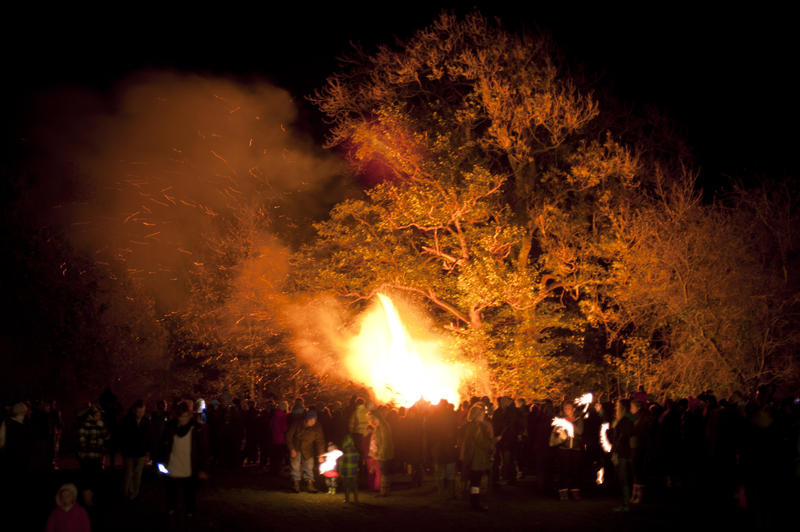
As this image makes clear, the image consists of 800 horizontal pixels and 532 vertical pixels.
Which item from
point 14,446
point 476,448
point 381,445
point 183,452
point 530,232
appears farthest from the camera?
point 530,232

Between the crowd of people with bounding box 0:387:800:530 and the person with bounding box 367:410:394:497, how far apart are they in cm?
3

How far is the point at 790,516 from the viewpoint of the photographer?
10148 millimetres

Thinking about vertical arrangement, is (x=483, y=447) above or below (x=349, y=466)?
above

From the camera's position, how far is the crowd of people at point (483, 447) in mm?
11102

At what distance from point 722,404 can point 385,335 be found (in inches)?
546

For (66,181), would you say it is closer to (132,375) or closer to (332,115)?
(332,115)

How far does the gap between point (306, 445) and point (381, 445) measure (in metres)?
1.44

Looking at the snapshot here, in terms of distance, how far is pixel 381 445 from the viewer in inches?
558

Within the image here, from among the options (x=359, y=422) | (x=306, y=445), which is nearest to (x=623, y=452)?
(x=359, y=422)

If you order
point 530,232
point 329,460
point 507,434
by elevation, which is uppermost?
point 530,232

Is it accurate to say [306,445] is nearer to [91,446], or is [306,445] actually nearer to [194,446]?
[194,446]

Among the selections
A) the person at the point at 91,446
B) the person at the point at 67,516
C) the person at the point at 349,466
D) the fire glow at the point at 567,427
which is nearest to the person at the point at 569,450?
the fire glow at the point at 567,427

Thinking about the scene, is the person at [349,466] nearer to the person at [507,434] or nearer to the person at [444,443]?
the person at [444,443]

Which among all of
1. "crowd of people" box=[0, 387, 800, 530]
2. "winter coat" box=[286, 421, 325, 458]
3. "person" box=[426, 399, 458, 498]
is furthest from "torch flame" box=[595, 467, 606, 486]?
"winter coat" box=[286, 421, 325, 458]
